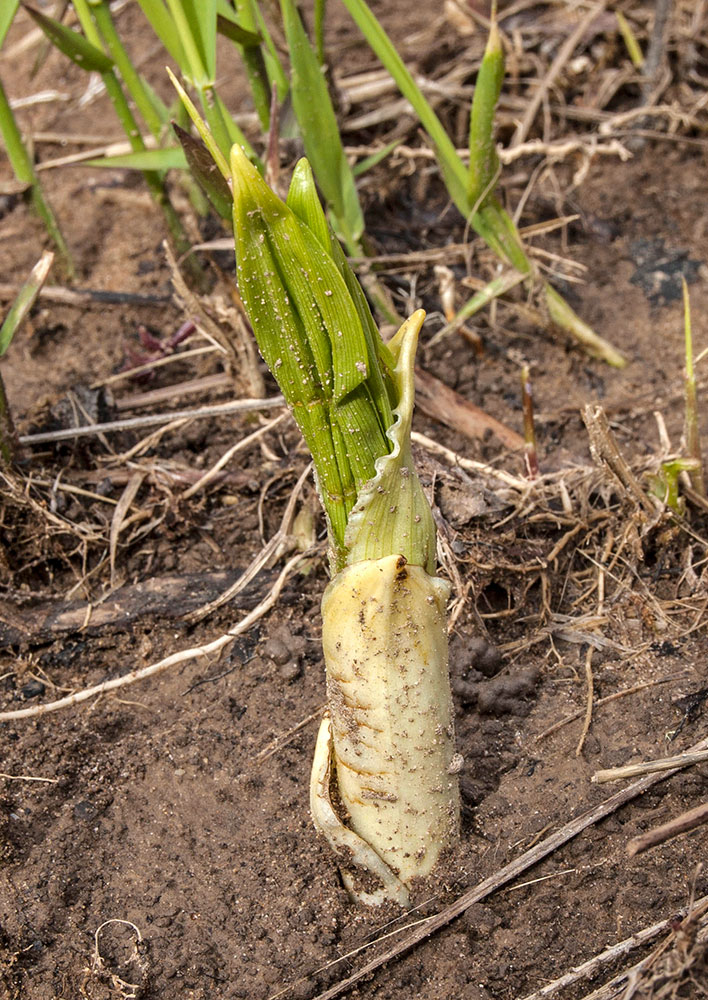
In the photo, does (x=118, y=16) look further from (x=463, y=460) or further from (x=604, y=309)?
(x=463, y=460)

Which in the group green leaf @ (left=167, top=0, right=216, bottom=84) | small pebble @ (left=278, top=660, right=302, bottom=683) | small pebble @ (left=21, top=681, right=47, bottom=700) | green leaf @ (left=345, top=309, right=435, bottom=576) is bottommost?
small pebble @ (left=278, top=660, right=302, bottom=683)

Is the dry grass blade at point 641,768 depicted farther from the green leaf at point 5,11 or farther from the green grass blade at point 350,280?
the green leaf at point 5,11

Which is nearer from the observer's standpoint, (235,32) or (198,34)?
(198,34)

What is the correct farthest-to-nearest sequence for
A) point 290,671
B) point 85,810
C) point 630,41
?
point 630,41, point 290,671, point 85,810

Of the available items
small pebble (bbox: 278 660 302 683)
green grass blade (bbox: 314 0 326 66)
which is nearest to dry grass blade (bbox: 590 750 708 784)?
small pebble (bbox: 278 660 302 683)

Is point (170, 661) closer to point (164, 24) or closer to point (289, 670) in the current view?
point (289, 670)

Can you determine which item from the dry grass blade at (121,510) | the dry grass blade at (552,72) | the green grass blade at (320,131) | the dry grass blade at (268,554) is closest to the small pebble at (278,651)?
the dry grass blade at (268,554)

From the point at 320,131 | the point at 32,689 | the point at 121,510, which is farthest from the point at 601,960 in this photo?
the point at 320,131

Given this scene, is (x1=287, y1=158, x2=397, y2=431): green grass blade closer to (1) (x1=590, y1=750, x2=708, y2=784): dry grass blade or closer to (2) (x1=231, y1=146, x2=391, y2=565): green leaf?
(2) (x1=231, y1=146, x2=391, y2=565): green leaf
